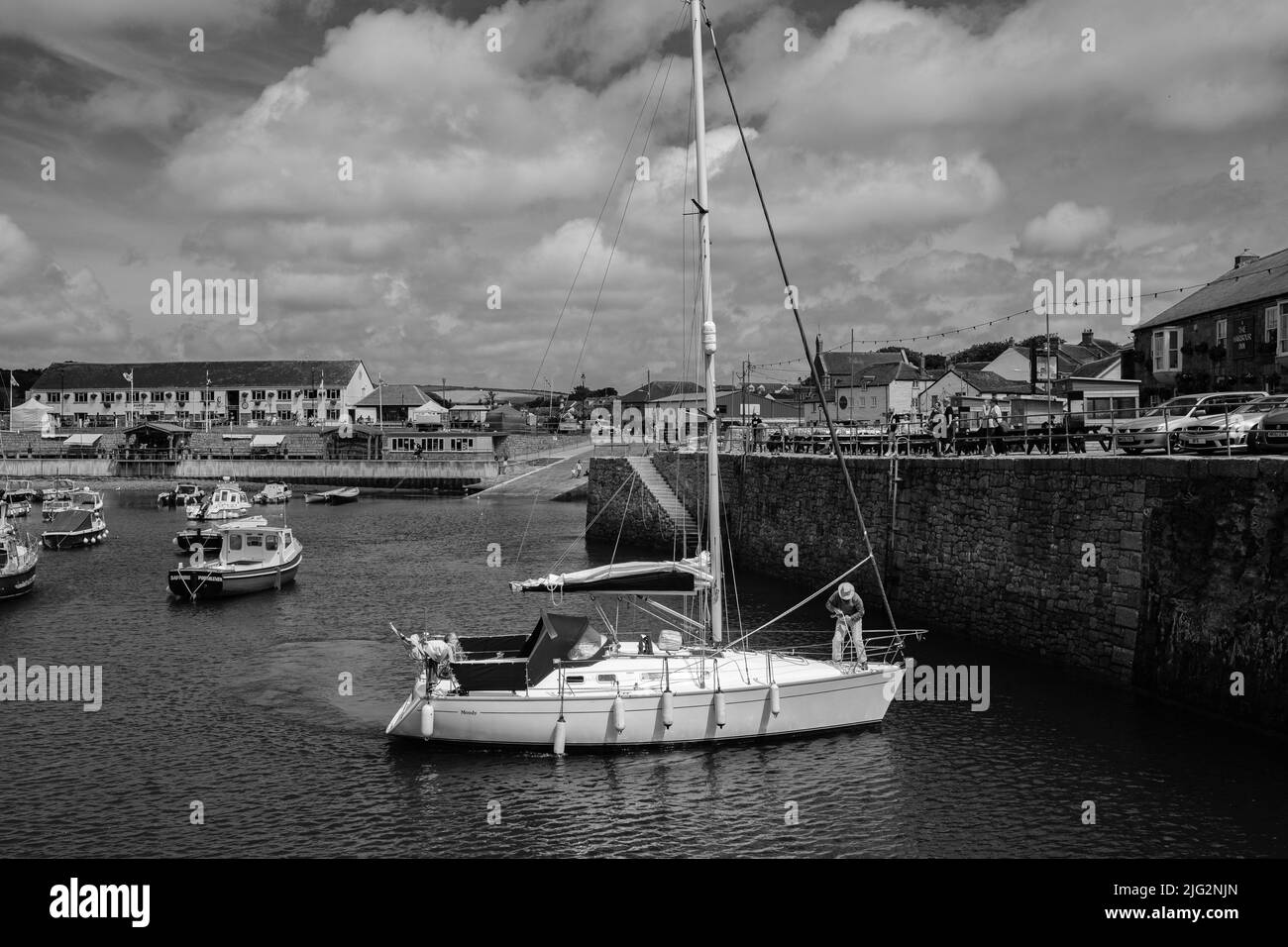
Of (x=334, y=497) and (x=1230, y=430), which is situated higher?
(x=1230, y=430)

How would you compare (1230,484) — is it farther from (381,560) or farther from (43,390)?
(43,390)

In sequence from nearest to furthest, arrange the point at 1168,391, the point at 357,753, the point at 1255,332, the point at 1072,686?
the point at 357,753 → the point at 1072,686 → the point at 1255,332 → the point at 1168,391

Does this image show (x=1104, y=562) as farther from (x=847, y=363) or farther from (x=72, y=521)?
(x=847, y=363)

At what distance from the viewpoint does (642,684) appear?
20562 mm

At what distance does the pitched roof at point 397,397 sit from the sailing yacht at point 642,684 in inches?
4982

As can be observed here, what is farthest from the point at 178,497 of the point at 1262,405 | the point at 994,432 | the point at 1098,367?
the point at 1262,405

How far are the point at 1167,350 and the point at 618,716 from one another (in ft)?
122

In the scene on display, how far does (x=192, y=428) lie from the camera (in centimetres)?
13462

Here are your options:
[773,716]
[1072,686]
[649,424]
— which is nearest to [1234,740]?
[1072,686]

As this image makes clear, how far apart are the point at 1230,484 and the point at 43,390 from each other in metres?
174

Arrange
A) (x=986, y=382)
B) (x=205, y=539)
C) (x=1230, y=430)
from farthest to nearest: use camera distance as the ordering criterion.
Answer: (x=986, y=382) < (x=205, y=539) < (x=1230, y=430)

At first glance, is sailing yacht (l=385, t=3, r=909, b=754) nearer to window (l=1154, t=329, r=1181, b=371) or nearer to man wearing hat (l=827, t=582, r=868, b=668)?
man wearing hat (l=827, t=582, r=868, b=668)

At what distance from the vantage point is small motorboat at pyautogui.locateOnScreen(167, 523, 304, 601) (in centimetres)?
3865

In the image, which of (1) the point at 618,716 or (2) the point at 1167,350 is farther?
(2) the point at 1167,350
